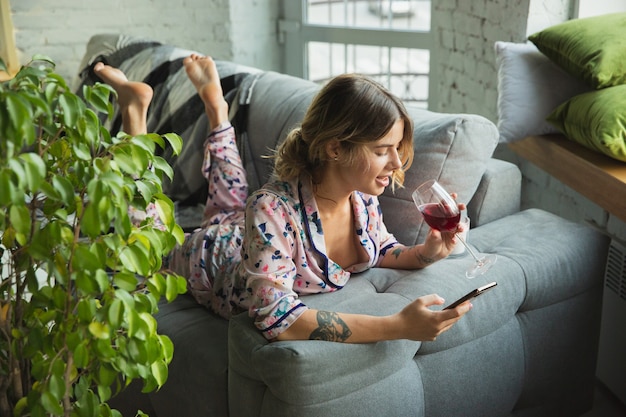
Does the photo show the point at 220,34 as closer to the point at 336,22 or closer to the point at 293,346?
the point at 336,22

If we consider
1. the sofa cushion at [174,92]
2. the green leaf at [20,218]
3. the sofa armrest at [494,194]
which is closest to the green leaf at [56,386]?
the green leaf at [20,218]

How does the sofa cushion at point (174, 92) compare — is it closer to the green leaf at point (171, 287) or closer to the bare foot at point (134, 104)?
the bare foot at point (134, 104)

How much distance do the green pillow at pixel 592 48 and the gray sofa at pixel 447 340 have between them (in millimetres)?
381

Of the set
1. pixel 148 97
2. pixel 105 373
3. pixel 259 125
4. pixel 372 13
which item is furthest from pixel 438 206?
pixel 372 13

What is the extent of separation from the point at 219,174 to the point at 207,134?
36 cm

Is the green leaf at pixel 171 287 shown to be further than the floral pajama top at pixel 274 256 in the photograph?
No

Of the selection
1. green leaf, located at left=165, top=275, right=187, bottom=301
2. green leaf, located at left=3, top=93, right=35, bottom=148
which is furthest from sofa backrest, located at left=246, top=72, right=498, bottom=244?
green leaf, located at left=3, top=93, right=35, bottom=148

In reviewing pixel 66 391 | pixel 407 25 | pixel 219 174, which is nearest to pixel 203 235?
pixel 219 174

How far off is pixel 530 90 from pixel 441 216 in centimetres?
92

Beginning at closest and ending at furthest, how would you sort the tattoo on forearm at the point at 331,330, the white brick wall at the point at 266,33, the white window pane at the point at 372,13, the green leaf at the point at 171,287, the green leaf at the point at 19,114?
the green leaf at the point at 19,114
the green leaf at the point at 171,287
the tattoo on forearm at the point at 331,330
the white brick wall at the point at 266,33
the white window pane at the point at 372,13

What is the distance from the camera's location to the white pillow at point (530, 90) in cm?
244

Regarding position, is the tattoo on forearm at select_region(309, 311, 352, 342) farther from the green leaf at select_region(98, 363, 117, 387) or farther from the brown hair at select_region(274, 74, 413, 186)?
the green leaf at select_region(98, 363, 117, 387)

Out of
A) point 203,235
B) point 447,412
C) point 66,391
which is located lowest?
point 447,412

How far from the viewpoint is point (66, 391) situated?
1.19 metres
